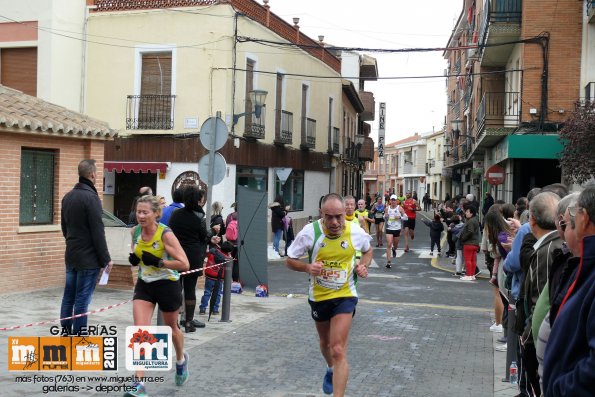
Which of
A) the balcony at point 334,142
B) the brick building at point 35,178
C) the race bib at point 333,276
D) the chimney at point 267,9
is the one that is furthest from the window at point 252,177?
the race bib at point 333,276

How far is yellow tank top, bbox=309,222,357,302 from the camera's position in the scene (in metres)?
6.11

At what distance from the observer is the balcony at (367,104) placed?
4759 centimetres

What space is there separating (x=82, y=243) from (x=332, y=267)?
281 centimetres

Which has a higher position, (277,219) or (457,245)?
(277,219)

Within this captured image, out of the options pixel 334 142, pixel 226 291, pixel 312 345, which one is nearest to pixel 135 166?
pixel 226 291

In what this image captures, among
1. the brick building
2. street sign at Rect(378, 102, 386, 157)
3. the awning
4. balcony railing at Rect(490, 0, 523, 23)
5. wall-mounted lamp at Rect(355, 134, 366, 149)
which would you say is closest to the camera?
the brick building

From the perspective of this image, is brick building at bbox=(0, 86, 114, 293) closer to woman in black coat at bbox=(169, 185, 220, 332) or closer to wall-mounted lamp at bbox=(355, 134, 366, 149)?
woman in black coat at bbox=(169, 185, 220, 332)

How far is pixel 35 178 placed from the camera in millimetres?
11516

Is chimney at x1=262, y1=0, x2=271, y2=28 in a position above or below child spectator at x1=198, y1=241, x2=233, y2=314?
above

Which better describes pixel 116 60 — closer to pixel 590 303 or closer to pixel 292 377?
pixel 292 377

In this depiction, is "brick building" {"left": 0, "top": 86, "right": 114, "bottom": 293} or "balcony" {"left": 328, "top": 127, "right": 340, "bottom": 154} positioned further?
"balcony" {"left": 328, "top": 127, "right": 340, "bottom": 154}

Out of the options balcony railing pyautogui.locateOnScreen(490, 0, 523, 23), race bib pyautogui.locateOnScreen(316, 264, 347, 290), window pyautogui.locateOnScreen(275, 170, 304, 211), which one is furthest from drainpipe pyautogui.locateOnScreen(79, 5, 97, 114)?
race bib pyautogui.locateOnScreen(316, 264, 347, 290)

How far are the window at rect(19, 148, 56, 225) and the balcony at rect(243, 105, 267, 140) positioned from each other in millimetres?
11354

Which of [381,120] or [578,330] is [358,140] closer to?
[381,120]
